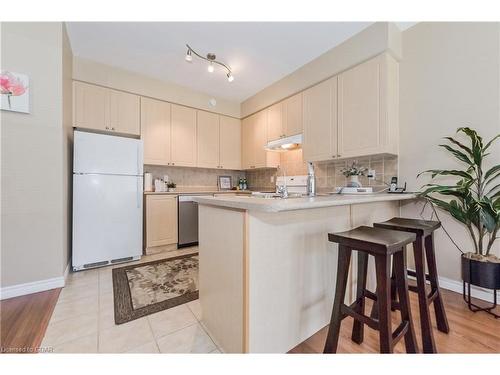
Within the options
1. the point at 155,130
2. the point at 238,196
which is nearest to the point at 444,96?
the point at 238,196

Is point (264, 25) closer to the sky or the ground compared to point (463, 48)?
closer to the sky

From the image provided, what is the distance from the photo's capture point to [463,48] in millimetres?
1927

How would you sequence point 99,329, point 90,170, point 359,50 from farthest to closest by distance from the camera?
point 90,170, point 359,50, point 99,329

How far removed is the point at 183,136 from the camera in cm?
361

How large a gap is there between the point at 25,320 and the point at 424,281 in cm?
276

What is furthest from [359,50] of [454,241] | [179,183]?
[179,183]

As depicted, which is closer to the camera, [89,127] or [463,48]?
[463,48]

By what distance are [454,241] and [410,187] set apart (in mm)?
623

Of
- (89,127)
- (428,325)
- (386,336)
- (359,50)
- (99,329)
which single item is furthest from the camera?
(89,127)

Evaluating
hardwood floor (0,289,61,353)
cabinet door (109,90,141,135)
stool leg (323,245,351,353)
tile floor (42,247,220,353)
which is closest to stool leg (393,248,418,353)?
stool leg (323,245,351,353)

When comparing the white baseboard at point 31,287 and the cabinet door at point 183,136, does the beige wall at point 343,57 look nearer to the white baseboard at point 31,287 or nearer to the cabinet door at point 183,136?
the cabinet door at point 183,136

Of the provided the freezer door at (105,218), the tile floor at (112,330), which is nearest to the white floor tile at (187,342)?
→ the tile floor at (112,330)

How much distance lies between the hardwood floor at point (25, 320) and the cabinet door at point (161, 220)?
120cm
